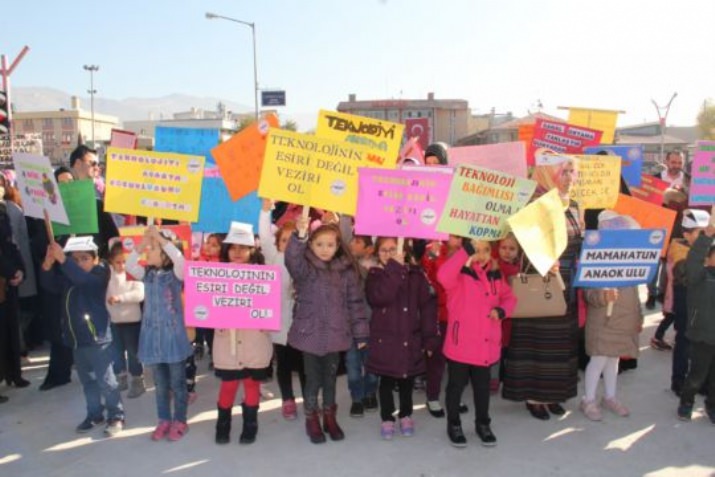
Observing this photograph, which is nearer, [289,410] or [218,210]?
[289,410]

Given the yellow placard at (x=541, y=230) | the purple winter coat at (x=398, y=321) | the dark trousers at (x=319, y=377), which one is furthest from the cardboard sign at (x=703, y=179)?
the dark trousers at (x=319, y=377)

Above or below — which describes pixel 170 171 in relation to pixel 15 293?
above

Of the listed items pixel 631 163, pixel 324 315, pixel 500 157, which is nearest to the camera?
pixel 324 315

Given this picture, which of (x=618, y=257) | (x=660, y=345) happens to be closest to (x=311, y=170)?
(x=618, y=257)

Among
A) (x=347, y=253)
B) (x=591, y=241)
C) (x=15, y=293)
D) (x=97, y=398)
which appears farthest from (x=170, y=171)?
(x=591, y=241)

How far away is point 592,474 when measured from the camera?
12.2ft

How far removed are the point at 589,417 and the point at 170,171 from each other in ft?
12.7

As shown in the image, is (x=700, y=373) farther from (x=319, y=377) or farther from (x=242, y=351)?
(x=242, y=351)

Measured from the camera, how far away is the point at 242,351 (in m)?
4.22

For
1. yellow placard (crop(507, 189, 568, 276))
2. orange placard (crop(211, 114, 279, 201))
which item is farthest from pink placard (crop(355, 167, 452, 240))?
orange placard (crop(211, 114, 279, 201))

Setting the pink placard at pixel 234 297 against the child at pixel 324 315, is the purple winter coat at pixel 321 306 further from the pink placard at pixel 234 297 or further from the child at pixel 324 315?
the pink placard at pixel 234 297

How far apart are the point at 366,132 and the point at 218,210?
1.78 m

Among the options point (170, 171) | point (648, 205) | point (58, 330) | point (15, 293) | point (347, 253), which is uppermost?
point (170, 171)

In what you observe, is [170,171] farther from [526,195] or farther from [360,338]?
[526,195]
